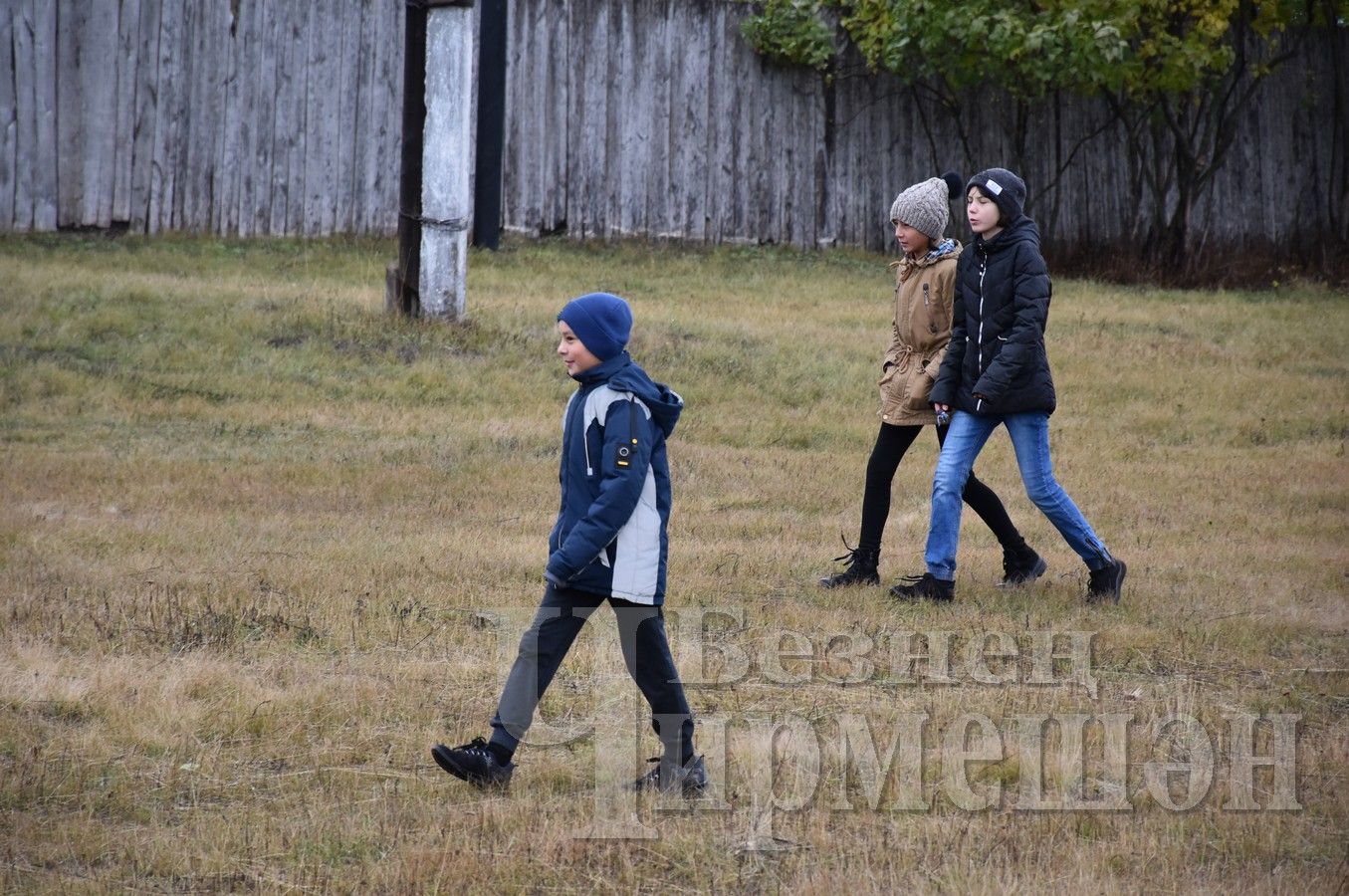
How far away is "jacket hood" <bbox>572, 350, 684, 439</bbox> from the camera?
435cm

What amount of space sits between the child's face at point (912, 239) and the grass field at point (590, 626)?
153cm

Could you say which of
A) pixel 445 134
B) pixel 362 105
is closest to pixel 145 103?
pixel 362 105

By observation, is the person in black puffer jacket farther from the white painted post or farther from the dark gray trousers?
the white painted post

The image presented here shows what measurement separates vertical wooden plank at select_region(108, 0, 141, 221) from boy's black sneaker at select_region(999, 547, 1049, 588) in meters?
10.2

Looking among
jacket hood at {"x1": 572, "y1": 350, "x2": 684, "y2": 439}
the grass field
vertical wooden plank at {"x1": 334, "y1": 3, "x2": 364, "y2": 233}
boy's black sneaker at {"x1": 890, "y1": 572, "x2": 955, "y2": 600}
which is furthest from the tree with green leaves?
jacket hood at {"x1": 572, "y1": 350, "x2": 684, "y2": 439}

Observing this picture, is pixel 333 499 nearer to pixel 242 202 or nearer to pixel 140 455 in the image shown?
pixel 140 455

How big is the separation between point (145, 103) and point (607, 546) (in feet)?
37.3

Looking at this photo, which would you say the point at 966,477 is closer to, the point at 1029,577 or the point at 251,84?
the point at 1029,577

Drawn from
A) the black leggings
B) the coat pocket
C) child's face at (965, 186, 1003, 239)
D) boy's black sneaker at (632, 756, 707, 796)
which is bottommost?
boy's black sneaker at (632, 756, 707, 796)

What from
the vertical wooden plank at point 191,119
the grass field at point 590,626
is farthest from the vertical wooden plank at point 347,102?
the grass field at point 590,626

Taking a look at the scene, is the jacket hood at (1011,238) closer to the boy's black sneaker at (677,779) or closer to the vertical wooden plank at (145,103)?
the boy's black sneaker at (677,779)

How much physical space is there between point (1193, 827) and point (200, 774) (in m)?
2.86

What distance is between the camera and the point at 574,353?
4363 millimetres

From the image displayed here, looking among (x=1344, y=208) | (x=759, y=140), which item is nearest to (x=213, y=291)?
(x=759, y=140)
